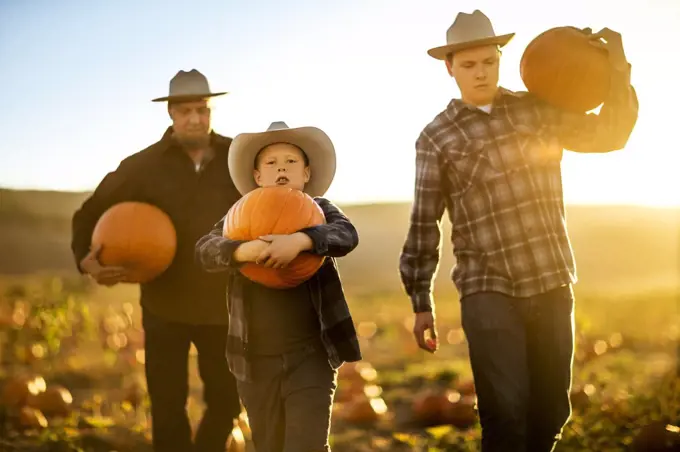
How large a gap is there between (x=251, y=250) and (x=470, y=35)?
154 cm

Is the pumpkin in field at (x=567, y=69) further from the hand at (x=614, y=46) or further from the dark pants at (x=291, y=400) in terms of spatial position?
the dark pants at (x=291, y=400)

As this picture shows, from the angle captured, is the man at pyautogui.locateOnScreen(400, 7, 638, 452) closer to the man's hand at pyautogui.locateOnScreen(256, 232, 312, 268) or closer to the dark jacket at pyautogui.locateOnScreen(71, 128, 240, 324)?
the man's hand at pyautogui.locateOnScreen(256, 232, 312, 268)

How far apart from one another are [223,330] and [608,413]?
9.35 feet

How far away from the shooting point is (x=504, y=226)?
4.50 metres

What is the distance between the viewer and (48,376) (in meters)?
8.93

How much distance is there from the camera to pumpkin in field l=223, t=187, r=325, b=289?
4.06 m

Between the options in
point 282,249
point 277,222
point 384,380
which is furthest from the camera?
point 384,380

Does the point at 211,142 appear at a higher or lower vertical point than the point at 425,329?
higher

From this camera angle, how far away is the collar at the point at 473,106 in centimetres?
469

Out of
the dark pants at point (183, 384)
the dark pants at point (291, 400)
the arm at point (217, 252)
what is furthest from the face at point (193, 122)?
the dark pants at point (291, 400)

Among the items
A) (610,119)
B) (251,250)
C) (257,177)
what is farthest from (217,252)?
(610,119)

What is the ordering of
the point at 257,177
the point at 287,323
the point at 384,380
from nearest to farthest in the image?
the point at 287,323
the point at 257,177
the point at 384,380

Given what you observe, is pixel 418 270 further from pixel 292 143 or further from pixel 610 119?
pixel 610 119

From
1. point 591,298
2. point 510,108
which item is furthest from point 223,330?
point 591,298
